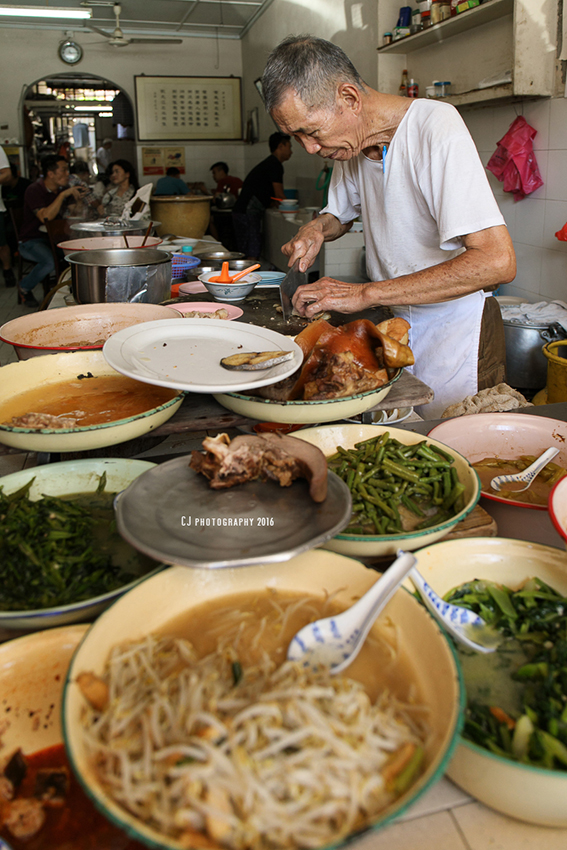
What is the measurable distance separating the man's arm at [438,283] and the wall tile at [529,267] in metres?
2.80

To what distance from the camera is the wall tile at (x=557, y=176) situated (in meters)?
4.05

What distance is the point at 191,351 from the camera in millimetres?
Result: 1600

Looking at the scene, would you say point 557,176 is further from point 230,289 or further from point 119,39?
point 119,39

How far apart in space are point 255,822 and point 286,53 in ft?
7.32

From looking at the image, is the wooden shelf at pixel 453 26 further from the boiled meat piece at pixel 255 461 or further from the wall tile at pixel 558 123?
the boiled meat piece at pixel 255 461

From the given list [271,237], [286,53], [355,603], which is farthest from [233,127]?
[355,603]

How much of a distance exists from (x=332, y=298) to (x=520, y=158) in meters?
3.11

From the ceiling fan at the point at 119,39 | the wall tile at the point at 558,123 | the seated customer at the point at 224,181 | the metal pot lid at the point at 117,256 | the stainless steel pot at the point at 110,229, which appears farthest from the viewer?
the seated customer at the point at 224,181

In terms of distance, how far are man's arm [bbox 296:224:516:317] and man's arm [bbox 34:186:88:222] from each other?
7494 mm

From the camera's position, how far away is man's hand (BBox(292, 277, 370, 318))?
2057 millimetres

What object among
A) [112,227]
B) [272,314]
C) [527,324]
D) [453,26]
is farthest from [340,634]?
[453,26]

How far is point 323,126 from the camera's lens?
2.16m

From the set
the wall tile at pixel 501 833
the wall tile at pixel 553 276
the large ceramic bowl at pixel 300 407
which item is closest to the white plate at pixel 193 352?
the large ceramic bowl at pixel 300 407

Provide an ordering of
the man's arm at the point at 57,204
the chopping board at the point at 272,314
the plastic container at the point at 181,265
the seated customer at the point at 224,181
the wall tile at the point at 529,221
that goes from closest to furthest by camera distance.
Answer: the chopping board at the point at 272,314 < the plastic container at the point at 181,265 < the wall tile at the point at 529,221 < the man's arm at the point at 57,204 < the seated customer at the point at 224,181
